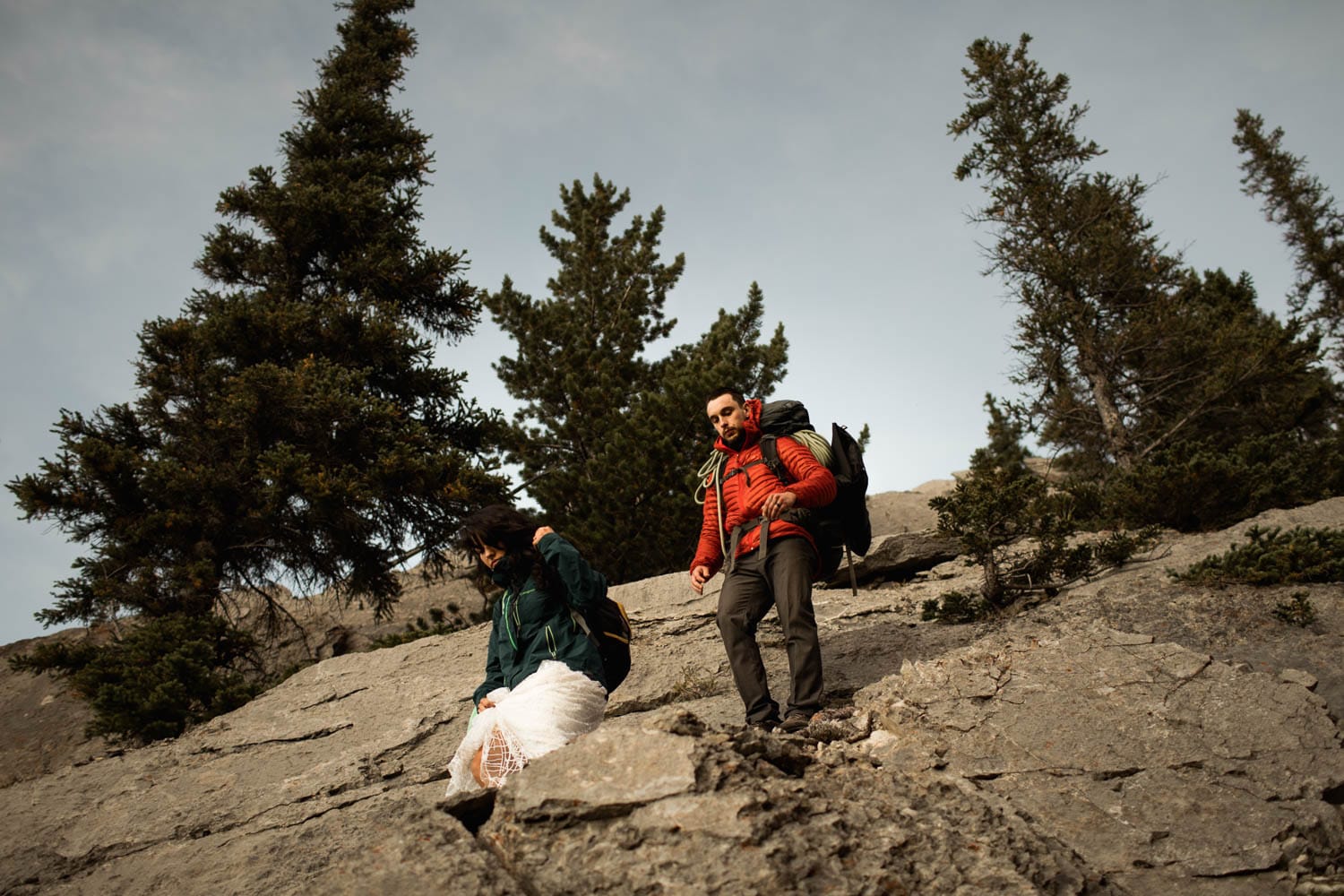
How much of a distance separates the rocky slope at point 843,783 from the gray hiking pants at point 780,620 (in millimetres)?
267

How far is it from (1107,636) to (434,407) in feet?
34.6

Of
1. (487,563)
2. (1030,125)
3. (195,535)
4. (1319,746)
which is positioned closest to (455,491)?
(195,535)

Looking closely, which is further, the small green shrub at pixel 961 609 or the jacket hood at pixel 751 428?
the small green shrub at pixel 961 609

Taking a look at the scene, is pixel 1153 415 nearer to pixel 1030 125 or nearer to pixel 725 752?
pixel 1030 125

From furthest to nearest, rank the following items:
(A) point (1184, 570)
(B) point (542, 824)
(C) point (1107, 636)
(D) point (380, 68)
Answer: (D) point (380, 68) < (A) point (1184, 570) < (C) point (1107, 636) < (B) point (542, 824)

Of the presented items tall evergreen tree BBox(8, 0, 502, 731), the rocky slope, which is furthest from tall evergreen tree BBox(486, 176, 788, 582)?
the rocky slope

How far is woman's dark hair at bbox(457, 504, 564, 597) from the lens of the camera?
3.98 meters

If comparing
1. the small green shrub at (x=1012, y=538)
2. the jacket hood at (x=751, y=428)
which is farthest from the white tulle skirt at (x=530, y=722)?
the small green shrub at (x=1012, y=538)

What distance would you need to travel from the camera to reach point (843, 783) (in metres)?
3.07

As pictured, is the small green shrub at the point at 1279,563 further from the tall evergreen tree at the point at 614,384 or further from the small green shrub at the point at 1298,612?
the tall evergreen tree at the point at 614,384

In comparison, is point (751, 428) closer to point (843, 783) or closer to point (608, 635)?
point (608, 635)

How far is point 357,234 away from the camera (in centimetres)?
1291

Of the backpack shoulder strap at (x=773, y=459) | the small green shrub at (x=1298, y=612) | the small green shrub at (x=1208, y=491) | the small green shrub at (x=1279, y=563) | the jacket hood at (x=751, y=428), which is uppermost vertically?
the jacket hood at (x=751, y=428)

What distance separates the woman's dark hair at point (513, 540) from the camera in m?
3.98
